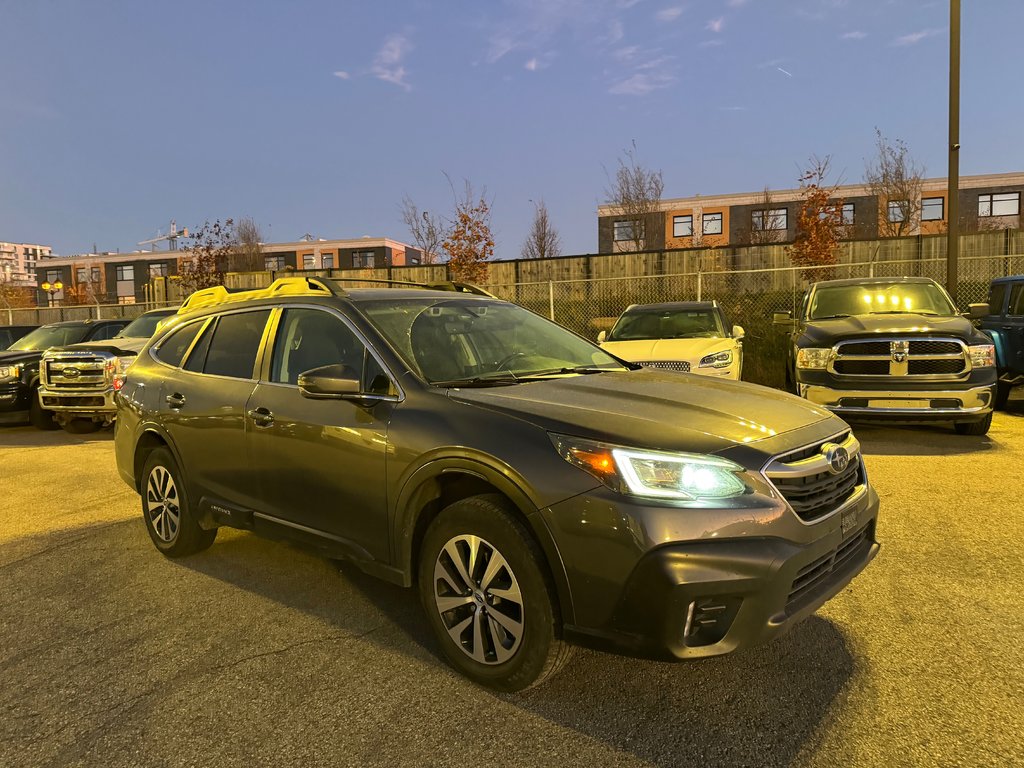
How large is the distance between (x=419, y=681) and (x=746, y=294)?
15.3 m

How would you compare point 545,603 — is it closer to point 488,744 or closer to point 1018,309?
point 488,744

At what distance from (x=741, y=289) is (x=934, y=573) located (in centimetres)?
1407

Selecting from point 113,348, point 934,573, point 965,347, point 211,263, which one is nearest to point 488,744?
point 934,573

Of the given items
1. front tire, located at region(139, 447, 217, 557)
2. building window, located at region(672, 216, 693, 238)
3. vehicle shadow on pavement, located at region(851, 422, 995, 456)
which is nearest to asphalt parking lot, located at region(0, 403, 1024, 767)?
front tire, located at region(139, 447, 217, 557)

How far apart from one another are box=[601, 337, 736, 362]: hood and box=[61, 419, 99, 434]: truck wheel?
27.0 feet

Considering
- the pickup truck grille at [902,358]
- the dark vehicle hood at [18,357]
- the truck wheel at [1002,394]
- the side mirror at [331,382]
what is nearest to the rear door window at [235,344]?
the side mirror at [331,382]

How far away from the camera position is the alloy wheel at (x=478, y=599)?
2.67 m

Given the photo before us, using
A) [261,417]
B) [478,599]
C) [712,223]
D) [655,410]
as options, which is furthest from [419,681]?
[712,223]

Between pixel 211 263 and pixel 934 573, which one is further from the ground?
pixel 211 263

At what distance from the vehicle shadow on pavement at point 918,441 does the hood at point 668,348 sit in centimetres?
202

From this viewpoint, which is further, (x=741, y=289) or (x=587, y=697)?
(x=741, y=289)

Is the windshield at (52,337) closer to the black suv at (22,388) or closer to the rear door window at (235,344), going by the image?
the black suv at (22,388)

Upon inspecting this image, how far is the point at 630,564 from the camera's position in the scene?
235cm

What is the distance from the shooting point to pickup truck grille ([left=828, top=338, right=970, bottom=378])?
23.1ft
